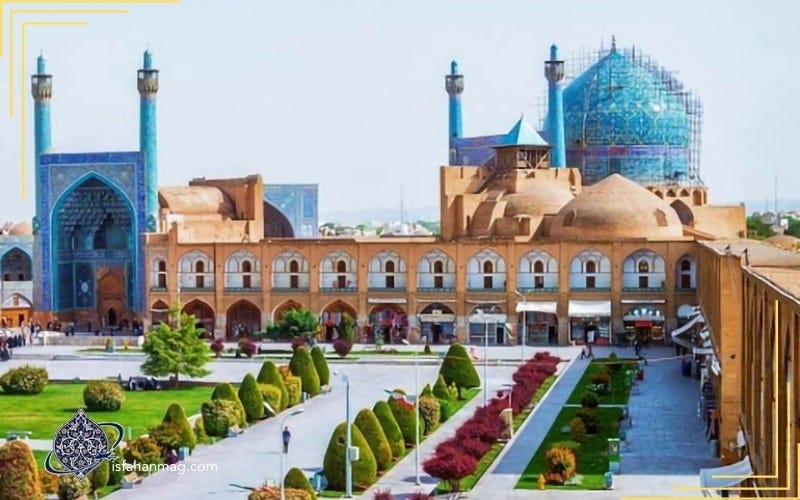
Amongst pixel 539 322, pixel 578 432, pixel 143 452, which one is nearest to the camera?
pixel 143 452

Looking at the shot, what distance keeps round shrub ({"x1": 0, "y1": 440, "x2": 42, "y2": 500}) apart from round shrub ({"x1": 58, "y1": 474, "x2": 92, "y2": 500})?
1.03 m

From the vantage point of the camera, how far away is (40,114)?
55.0 m

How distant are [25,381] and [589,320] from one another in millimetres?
19460

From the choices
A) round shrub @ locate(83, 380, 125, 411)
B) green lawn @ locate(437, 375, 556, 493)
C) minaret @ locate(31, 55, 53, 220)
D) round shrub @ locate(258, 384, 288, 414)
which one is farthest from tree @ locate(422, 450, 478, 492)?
minaret @ locate(31, 55, 53, 220)

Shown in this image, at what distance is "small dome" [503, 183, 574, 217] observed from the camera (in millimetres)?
51844

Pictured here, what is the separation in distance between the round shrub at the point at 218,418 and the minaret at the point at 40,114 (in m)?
28.0

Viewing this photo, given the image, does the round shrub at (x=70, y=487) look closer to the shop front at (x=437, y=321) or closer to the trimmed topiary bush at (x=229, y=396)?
the trimmed topiary bush at (x=229, y=396)

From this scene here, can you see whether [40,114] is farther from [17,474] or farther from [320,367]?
[17,474]

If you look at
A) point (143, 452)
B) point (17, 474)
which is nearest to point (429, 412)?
point (143, 452)

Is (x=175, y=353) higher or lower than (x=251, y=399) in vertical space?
higher

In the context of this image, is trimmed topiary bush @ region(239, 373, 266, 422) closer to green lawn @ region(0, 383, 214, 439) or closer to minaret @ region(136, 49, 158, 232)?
green lawn @ region(0, 383, 214, 439)

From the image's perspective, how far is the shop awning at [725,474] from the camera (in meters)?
20.7

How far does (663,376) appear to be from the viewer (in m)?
37.6

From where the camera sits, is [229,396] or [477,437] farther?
[229,396]
